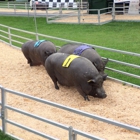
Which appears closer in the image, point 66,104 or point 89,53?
point 66,104

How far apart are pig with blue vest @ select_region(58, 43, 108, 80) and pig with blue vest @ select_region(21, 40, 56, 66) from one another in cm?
44

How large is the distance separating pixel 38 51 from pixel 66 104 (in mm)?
2194

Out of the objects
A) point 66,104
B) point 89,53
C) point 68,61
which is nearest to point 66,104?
point 66,104

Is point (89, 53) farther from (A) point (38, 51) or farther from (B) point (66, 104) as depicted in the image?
(A) point (38, 51)

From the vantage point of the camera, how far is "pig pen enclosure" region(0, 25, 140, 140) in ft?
15.6

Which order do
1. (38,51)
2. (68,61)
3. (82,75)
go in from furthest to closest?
(38,51) → (68,61) → (82,75)

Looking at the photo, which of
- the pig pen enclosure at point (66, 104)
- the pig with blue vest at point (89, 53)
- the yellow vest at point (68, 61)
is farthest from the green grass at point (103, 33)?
the yellow vest at point (68, 61)

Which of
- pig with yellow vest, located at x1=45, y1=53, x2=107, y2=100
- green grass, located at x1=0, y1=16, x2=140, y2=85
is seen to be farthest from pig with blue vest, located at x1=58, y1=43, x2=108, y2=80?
green grass, located at x1=0, y1=16, x2=140, y2=85

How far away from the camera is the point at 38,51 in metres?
7.73

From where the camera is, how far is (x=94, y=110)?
18.2 ft

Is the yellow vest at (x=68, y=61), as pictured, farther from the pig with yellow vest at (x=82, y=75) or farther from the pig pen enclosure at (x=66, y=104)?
the pig pen enclosure at (x=66, y=104)

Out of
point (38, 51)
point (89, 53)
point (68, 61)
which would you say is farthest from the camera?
point (38, 51)

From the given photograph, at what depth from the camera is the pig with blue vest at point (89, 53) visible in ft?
21.3

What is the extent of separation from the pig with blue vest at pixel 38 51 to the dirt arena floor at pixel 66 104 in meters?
0.25
